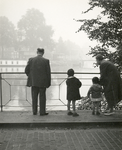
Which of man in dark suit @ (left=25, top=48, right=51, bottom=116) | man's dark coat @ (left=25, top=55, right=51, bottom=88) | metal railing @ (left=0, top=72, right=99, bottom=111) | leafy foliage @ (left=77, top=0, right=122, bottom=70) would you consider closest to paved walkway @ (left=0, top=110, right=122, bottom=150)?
man in dark suit @ (left=25, top=48, right=51, bottom=116)

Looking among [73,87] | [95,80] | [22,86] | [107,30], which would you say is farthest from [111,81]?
[22,86]

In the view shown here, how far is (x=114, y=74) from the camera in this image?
5.94 meters

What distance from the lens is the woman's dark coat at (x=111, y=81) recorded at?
19.4 ft

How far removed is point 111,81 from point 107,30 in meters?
3.30

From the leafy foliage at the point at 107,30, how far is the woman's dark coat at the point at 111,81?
254 centimetres

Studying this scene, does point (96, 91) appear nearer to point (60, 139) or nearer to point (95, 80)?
point (95, 80)

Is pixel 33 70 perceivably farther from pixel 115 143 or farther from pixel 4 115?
pixel 115 143

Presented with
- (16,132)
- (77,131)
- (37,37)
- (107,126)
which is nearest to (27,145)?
(16,132)

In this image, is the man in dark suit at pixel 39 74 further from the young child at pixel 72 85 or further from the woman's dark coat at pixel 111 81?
the woman's dark coat at pixel 111 81

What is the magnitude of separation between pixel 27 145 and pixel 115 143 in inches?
62.4

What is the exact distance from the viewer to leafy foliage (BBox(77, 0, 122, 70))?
28.0ft

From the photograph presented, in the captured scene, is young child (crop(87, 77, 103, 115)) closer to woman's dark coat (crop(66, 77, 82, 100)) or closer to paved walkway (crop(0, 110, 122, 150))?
woman's dark coat (crop(66, 77, 82, 100))

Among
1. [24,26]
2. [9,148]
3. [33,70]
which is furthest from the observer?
[24,26]

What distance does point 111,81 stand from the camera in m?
5.95
